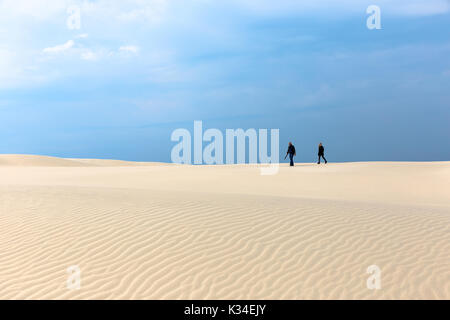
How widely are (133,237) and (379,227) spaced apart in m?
5.06

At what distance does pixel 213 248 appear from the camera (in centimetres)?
735

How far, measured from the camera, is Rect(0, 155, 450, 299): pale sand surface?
20.3ft

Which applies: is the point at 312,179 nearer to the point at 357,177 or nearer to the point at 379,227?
the point at 357,177

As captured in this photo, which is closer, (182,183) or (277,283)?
(277,283)

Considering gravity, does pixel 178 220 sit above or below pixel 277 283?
above

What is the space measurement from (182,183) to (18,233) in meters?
13.3

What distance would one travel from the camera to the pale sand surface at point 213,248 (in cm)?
620

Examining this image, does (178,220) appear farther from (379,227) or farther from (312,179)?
(312,179)

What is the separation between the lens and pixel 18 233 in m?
8.27

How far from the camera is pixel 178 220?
8805mm
